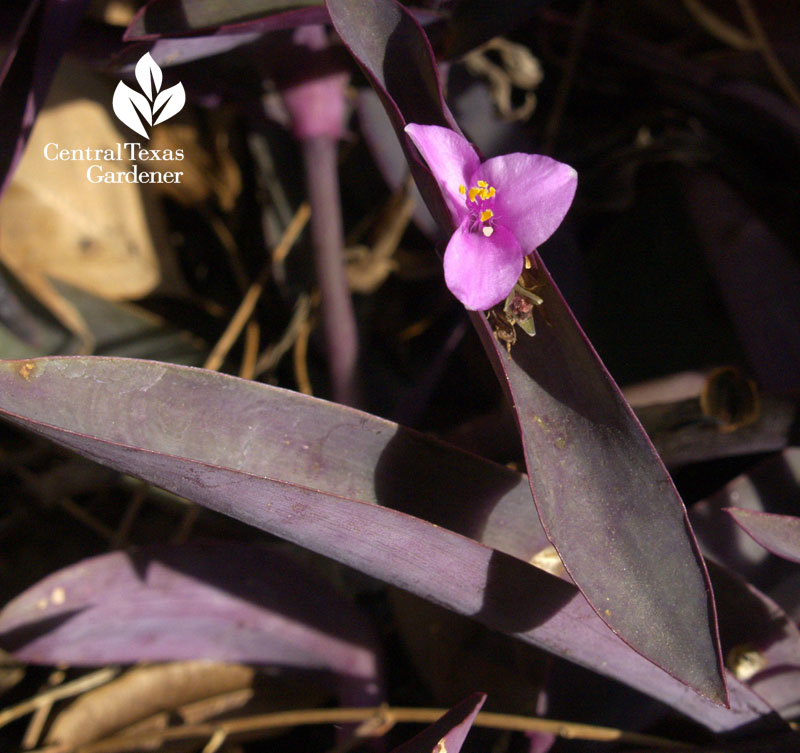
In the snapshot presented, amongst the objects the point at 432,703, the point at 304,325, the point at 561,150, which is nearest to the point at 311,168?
the point at 304,325

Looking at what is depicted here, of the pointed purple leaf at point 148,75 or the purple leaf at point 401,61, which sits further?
the pointed purple leaf at point 148,75

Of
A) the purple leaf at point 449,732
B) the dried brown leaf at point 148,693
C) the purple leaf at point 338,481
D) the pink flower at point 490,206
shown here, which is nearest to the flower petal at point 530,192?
the pink flower at point 490,206

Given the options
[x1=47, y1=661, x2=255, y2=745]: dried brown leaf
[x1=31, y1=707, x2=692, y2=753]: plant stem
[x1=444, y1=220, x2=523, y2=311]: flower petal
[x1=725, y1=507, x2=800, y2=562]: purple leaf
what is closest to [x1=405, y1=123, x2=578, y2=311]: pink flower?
[x1=444, y1=220, x2=523, y2=311]: flower petal

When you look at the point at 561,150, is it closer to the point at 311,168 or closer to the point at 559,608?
the point at 311,168

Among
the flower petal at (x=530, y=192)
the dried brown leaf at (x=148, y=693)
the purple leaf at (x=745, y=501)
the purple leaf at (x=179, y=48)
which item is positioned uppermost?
the purple leaf at (x=179, y=48)

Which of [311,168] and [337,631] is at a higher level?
[311,168]

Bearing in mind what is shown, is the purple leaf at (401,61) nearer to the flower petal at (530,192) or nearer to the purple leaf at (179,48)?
the flower petal at (530,192)

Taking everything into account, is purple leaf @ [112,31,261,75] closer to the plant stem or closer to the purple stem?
the purple stem
